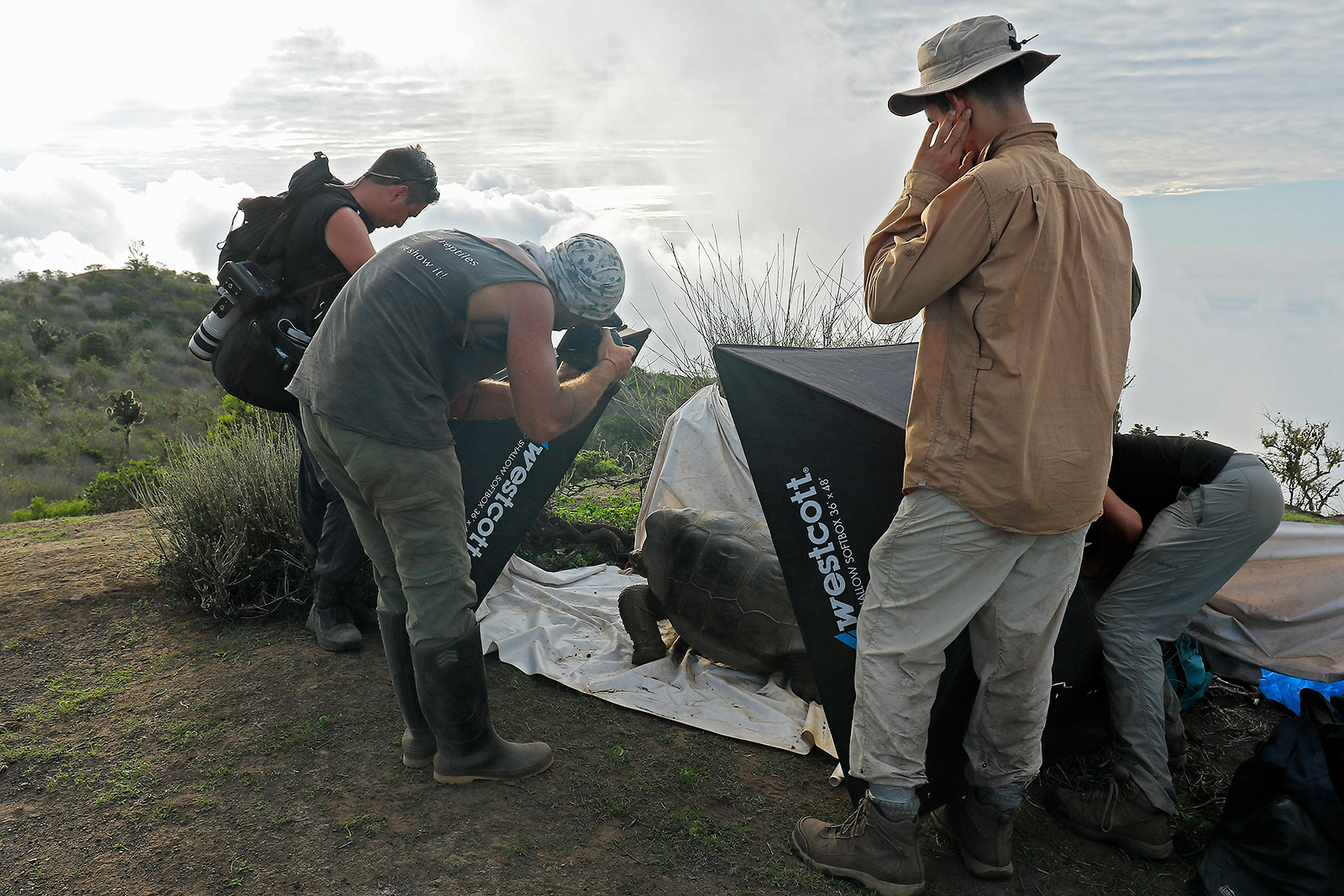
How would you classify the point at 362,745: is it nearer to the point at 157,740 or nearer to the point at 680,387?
the point at 157,740

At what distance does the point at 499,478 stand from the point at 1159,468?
275 cm

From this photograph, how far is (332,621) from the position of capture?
12.8ft

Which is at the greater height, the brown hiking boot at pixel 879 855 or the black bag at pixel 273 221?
the black bag at pixel 273 221

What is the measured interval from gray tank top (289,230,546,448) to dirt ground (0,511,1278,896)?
4.16 ft

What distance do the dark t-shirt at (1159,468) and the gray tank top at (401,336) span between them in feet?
7.08

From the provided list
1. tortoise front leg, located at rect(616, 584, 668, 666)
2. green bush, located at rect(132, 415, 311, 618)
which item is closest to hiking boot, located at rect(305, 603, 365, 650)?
green bush, located at rect(132, 415, 311, 618)

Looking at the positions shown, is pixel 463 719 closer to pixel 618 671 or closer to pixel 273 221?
pixel 618 671

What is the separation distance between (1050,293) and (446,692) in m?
2.16

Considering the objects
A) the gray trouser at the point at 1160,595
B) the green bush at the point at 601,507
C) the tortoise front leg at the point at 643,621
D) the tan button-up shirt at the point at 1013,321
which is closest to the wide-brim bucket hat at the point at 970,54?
the tan button-up shirt at the point at 1013,321

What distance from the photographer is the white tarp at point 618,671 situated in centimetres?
343

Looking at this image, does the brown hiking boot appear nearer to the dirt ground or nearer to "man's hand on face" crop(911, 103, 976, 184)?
the dirt ground

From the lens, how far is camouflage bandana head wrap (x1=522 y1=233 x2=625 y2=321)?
2.73m

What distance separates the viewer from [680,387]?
8.52m

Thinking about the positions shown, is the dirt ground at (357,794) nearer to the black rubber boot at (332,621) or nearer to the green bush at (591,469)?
the black rubber boot at (332,621)
